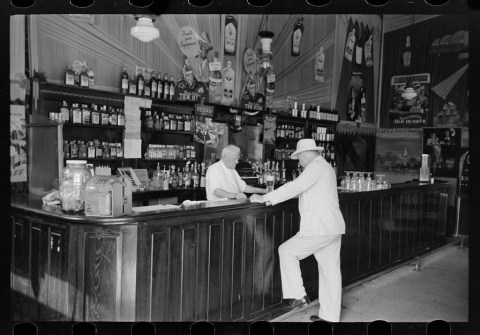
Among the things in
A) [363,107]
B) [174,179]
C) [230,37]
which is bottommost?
[174,179]

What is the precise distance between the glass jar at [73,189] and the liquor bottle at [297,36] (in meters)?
7.02

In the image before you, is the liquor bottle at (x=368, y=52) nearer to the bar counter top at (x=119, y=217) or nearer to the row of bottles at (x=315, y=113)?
the row of bottles at (x=315, y=113)

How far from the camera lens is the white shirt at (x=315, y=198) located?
4.24m

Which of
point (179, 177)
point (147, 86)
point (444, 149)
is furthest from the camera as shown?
point (444, 149)

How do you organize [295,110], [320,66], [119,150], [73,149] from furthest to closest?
[320,66]
[295,110]
[119,150]
[73,149]

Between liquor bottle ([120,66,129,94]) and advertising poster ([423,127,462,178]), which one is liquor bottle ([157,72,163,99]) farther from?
advertising poster ([423,127,462,178])

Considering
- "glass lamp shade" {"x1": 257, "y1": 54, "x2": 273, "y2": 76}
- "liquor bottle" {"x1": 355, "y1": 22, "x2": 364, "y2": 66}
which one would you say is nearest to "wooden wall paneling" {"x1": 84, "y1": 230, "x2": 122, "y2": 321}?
"glass lamp shade" {"x1": 257, "y1": 54, "x2": 273, "y2": 76}

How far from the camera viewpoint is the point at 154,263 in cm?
338

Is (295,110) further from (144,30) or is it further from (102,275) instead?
(102,275)

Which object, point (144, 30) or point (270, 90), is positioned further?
point (270, 90)

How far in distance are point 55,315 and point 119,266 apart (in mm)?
670

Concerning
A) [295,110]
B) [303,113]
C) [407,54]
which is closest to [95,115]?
[295,110]

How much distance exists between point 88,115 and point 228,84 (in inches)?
120

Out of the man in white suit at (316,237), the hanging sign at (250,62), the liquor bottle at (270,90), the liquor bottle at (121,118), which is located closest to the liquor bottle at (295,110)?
the liquor bottle at (270,90)
